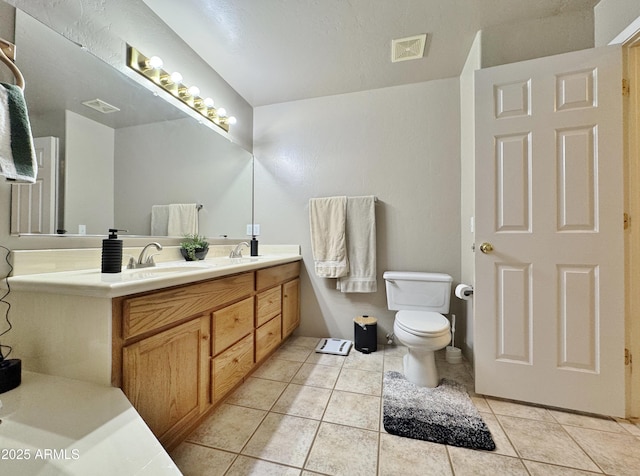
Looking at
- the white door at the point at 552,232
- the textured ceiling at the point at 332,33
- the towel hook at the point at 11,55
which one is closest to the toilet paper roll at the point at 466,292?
the white door at the point at 552,232

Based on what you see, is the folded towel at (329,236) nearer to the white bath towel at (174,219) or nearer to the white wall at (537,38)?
the white bath towel at (174,219)

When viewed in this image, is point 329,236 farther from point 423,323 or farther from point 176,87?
point 176,87

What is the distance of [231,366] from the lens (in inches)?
55.5

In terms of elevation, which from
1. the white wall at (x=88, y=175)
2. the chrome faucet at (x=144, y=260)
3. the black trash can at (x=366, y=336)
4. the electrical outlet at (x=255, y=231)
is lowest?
the black trash can at (x=366, y=336)

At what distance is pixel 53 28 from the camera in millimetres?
1089

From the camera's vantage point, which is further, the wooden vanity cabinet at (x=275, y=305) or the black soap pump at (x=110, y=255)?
the wooden vanity cabinet at (x=275, y=305)

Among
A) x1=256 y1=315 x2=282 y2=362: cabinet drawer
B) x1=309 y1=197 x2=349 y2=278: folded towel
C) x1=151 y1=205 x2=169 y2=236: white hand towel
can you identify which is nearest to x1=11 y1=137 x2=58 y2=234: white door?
x1=151 y1=205 x2=169 y2=236: white hand towel

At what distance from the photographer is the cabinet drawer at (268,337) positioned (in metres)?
1.71

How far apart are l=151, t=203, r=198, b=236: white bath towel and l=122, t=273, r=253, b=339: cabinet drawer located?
655 millimetres

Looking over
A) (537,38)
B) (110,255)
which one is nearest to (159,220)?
(110,255)

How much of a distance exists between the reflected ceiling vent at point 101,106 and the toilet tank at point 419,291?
2.01 m

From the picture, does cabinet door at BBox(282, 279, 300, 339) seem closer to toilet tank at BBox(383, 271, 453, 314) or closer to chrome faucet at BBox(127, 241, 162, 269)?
toilet tank at BBox(383, 271, 453, 314)

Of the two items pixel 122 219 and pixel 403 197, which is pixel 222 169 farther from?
pixel 403 197

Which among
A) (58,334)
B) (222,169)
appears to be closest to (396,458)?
(58,334)
